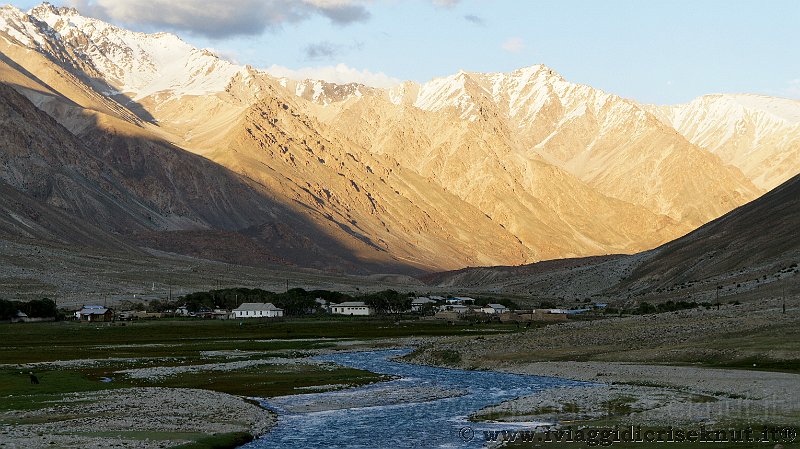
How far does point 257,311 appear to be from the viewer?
17988 cm

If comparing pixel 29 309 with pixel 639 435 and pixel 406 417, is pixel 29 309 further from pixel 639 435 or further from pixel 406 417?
pixel 639 435

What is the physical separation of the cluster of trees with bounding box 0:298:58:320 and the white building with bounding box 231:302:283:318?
31262 mm

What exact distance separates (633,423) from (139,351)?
6497 centimetres

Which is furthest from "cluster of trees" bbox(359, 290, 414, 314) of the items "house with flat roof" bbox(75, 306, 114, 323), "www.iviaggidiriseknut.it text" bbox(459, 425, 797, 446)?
"www.iviaggidiriseknut.it text" bbox(459, 425, 797, 446)

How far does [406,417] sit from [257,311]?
127778 mm

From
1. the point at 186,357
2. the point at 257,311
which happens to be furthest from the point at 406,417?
the point at 257,311

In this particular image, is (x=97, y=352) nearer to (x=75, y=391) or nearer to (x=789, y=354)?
(x=75, y=391)

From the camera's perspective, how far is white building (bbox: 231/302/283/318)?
179 metres

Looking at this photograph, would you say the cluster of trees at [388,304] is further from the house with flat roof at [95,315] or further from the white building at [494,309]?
the house with flat roof at [95,315]

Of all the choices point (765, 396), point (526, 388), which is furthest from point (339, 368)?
point (765, 396)

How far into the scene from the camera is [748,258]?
166m

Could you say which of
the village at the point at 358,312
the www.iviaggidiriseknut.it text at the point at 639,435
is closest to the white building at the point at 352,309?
the village at the point at 358,312

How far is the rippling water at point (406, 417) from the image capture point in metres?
46.9

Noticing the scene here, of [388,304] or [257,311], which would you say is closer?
[257,311]
